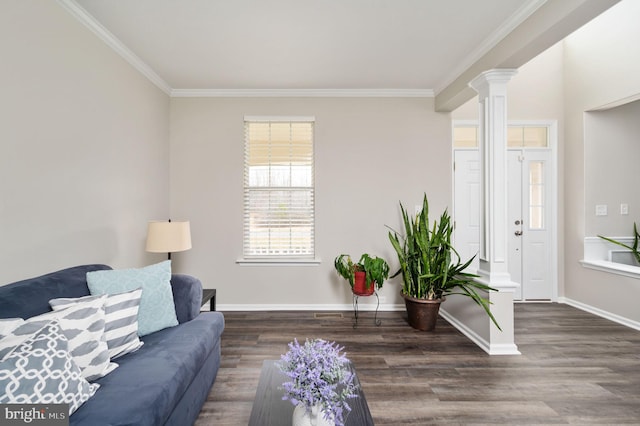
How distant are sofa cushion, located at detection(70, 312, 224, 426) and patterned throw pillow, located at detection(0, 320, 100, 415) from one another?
8cm

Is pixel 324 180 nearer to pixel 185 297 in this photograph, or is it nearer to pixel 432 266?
pixel 432 266

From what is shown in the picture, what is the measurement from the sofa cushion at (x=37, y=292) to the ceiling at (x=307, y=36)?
197 cm

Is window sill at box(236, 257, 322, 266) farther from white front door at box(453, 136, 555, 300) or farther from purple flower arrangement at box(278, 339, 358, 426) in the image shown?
purple flower arrangement at box(278, 339, 358, 426)

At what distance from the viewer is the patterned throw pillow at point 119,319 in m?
1.58

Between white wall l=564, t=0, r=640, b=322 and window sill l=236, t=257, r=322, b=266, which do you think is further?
window sill l=236, t=257, r=322, b=266

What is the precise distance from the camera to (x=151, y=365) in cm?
153

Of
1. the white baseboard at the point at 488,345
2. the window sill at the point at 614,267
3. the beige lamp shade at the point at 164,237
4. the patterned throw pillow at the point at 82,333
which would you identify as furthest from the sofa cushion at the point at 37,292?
the window sill at the point at 614,267

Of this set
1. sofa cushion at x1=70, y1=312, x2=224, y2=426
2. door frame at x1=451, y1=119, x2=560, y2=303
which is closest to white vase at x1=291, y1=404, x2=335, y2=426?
sofa cushion at x1=70, y1=312, x2=224, y2=426

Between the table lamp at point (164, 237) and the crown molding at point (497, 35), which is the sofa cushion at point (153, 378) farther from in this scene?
the crown molding at point (497, 35)

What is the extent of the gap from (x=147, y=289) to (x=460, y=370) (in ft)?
7.90

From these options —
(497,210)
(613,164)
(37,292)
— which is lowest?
(37,292)

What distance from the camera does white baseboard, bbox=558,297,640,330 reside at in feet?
10.5

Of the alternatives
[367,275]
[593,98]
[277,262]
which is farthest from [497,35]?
[277,262]

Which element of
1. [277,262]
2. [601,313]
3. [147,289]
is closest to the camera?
[147,289]
